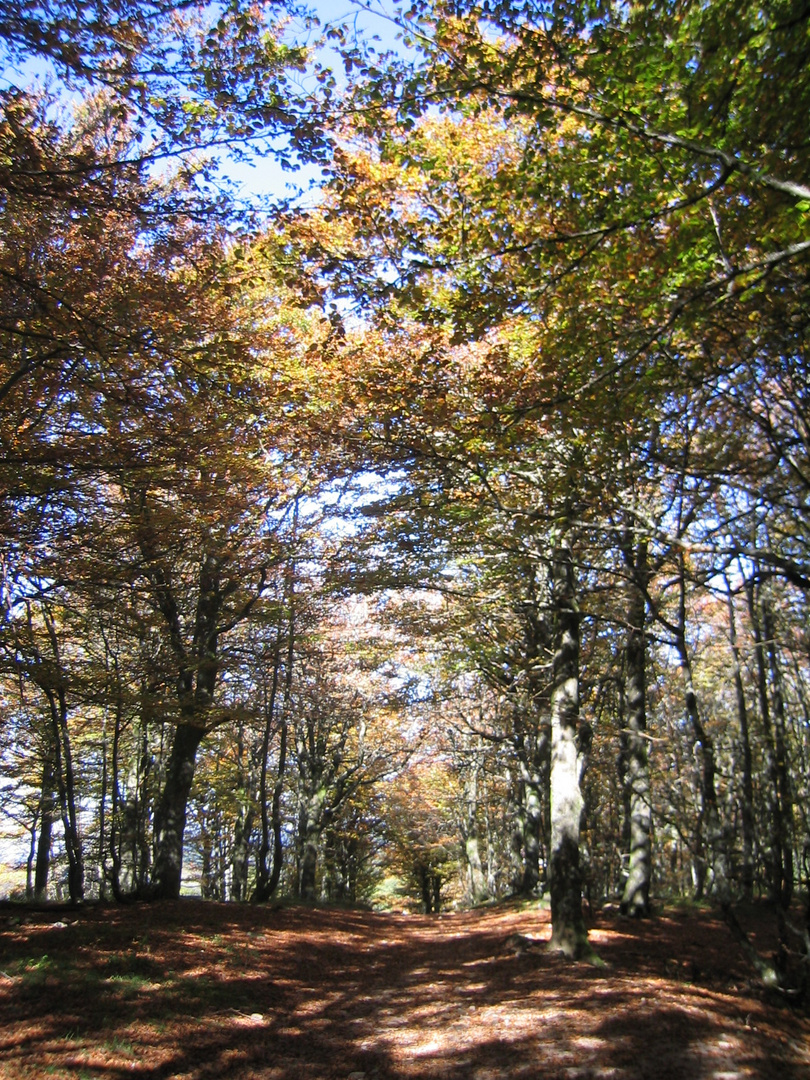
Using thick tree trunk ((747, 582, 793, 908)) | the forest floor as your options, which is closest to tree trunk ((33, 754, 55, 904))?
the forest floor

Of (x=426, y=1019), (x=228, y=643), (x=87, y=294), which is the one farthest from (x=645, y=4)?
(x=228, y=643)

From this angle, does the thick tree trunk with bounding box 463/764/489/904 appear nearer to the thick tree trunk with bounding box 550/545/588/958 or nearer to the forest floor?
the forest floor

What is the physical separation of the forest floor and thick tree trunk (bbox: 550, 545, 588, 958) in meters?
0.49

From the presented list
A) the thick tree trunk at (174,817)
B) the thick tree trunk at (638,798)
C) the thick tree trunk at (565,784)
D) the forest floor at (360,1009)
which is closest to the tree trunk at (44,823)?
the thick tree trunk at (174,817)

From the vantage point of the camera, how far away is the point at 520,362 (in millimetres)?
10898

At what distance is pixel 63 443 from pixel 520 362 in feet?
21.8

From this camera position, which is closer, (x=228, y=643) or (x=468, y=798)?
(x=228, y=643)

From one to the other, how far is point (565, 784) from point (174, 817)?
8.32 m

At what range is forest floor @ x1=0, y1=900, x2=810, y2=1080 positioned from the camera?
17.7ft

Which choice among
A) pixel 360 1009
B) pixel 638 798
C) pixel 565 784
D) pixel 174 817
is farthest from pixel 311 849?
pixel 360 1009

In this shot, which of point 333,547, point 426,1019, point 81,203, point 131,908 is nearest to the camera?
point 81,203

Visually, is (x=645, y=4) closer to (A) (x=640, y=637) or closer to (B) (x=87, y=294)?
(B) (x=87, y=294)

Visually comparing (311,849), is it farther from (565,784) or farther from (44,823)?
(565,784)

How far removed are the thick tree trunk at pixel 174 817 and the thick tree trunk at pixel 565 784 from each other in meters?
7.20
